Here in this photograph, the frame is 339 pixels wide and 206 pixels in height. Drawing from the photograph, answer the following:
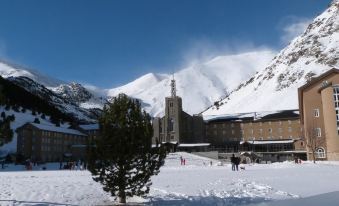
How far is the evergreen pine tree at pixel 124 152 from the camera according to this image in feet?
61.9

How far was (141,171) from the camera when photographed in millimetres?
19188

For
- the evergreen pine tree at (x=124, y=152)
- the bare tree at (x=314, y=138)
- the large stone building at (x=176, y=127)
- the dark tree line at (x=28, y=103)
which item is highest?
the dark tree line at (x=28, y=103)

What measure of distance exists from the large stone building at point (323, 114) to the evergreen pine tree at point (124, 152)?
61.5 m

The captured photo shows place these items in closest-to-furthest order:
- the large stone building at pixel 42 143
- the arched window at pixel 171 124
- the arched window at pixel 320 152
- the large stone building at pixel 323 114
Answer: the large stone building at pixel 323 114 < the arched window at pixel 320 152 < the large stone building at pixel 42 143 < the arched window at pixel 171 124

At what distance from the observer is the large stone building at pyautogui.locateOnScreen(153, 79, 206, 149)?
424ft

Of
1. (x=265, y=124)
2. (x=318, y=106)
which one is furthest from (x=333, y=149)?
(x=265, y=124)

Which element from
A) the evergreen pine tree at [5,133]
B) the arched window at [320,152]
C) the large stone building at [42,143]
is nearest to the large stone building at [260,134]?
the arched window at [320,152]

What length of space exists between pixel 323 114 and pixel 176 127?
53279mm

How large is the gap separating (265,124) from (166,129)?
29630 mm

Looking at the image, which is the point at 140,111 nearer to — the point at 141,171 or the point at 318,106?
the point at 141,171

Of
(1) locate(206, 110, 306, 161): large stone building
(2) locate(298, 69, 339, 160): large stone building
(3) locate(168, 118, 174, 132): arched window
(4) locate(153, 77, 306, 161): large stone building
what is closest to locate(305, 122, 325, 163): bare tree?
(2) locate(298, 69, 339, 160): large stone building

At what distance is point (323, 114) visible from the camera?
276 feet

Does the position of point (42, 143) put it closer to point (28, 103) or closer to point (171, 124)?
point (171, 124)

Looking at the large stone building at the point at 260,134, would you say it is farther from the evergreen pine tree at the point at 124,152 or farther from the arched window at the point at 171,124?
the evergreen pine tree at the point at 124,152
